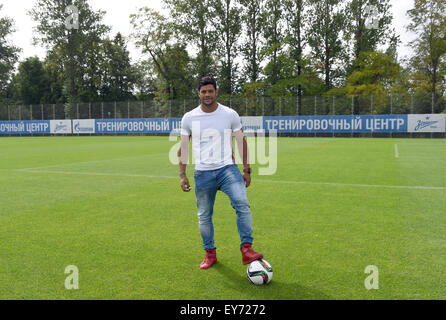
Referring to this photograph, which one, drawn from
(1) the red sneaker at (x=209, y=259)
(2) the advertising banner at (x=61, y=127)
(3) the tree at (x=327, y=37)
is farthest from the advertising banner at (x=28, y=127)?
(1) the red sneaker at (x=209, y=259)

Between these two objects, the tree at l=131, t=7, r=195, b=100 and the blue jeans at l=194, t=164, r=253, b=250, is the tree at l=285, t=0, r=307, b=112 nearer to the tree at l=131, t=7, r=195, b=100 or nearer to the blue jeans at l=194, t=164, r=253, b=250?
the tree at l=131, t=7, r=195, b=100

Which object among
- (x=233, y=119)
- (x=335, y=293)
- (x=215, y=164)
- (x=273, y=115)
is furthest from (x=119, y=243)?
(x=273, y=115)

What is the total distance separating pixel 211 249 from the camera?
178 inches

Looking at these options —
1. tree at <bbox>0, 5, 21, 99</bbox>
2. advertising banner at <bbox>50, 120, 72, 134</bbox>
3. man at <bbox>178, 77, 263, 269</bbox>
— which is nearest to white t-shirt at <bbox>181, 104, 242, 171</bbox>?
man at <bbox>178, 77, 263, 269</bbox>

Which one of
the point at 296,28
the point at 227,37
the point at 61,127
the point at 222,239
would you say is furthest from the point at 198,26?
the point at 222,239

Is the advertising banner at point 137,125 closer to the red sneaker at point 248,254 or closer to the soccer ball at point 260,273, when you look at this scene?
the red sneaker at point 248,254

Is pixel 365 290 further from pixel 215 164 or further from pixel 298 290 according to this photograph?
pixel 215 164

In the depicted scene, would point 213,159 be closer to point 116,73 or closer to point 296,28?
point 296,28

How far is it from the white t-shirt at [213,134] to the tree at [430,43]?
45.2m

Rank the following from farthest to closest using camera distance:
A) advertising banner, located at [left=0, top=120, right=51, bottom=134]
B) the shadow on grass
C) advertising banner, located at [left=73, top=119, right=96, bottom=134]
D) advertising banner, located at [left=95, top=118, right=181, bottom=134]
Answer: advertising banner, located at [left=0, top=120, right=51, bottom=134], advertising banner, located at [left=73, top=119, right=96, bottom=134], advertising banner, located at [left=95, top=118, right=181, bottom=134], the shadow on grass

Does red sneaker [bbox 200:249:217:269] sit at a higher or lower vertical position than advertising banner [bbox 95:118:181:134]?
lower

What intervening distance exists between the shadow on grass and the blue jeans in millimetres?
441

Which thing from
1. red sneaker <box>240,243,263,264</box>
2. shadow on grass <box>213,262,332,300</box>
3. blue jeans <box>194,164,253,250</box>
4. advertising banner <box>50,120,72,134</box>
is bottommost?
shadow on grass <box>213,262,332,300</box>

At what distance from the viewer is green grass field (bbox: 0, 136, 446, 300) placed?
388 centimetres
